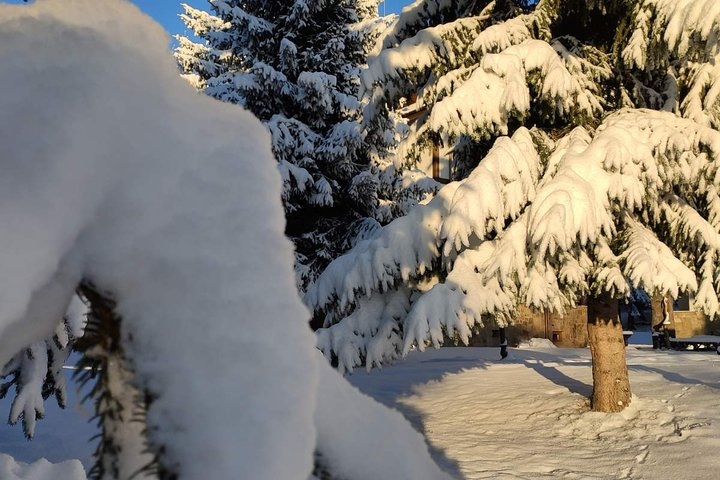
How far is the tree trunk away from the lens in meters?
7.04

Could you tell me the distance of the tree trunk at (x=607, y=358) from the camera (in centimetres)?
704

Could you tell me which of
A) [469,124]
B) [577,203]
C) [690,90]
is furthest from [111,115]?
[690,90]

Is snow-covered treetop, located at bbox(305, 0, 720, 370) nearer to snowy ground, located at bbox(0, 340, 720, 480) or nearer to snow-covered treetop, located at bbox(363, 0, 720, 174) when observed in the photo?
snow-covered treetop, located at bbox(363, 0, 720, 174)

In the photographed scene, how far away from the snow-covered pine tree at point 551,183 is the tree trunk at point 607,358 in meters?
0.02

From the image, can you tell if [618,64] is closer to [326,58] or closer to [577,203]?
[577,203]

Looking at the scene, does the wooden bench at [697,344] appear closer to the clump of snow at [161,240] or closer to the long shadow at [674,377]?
the long shadow at [674,377]

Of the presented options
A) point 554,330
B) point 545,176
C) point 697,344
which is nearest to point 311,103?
point 545,176

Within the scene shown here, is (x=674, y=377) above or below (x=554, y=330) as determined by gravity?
below

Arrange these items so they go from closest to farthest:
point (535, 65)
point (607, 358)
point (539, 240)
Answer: point (539, 240)
point (535, 65)
point (607, 358)

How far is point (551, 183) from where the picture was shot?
552 centimetres

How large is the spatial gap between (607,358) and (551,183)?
2.88 meters

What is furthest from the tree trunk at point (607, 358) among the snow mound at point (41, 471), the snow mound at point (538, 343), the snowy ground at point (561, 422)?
the snow mound at point (538, 343)

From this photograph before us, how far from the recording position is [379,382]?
36.2 feet

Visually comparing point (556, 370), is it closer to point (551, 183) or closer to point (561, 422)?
point (561, 422)
